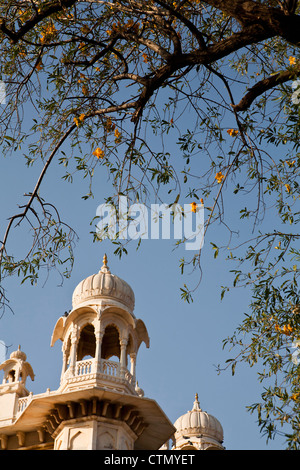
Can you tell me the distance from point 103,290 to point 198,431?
766cm

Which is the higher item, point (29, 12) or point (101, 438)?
point (29, 12)

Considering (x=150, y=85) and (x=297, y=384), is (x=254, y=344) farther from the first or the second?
(x=150, y=85)

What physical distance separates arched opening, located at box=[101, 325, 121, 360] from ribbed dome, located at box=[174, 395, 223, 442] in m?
4.94

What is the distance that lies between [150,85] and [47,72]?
2.20m

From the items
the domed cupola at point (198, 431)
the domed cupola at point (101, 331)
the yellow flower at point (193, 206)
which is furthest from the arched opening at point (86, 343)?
the yellow flower at point (193, 206)

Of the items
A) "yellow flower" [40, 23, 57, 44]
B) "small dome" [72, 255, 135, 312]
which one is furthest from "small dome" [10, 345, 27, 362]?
"yellow flower" [40, 23, 57, 44]

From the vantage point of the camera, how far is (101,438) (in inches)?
757

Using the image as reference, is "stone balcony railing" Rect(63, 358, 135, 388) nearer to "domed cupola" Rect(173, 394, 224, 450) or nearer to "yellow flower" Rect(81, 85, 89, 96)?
"domed cupola" Rect(173, 394, 224, 450)

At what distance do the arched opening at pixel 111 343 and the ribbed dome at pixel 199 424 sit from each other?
16.2 feet

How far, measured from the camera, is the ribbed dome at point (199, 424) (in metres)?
26.8

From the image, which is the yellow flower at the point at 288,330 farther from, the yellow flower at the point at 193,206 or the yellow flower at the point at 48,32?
the yellow flower at the point at 48,32

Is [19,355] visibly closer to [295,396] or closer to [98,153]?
[98,153]
